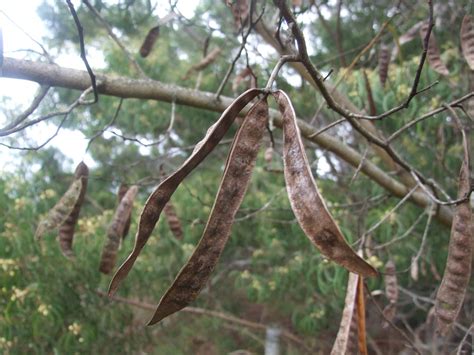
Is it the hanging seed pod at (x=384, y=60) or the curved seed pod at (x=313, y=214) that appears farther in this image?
the hanging seed pod at (x=384, y=60)

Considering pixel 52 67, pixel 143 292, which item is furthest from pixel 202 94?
pixel 143 292

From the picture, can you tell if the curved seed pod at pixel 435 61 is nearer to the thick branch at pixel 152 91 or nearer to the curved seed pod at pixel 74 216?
the thick branch at pixel 152 91

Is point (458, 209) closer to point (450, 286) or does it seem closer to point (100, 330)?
point (450, 286)

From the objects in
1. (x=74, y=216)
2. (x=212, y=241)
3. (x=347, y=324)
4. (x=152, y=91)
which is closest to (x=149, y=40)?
(x=152, y=91)

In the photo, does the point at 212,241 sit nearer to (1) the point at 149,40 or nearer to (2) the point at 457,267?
(2) the point at 457,267

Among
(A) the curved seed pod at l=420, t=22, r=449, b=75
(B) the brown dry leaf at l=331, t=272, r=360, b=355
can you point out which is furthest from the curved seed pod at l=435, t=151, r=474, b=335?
(A) the curved seed pod at l=420, t=22, r=449, b=75

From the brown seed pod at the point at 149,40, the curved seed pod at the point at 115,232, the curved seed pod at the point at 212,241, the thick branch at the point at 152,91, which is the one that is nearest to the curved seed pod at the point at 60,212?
the curved seed pod at the point at 115,232

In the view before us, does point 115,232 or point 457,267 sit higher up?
point 115,232

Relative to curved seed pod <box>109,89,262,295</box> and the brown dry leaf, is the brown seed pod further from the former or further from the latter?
curved seed pod <box>109,89,262,295</box>
